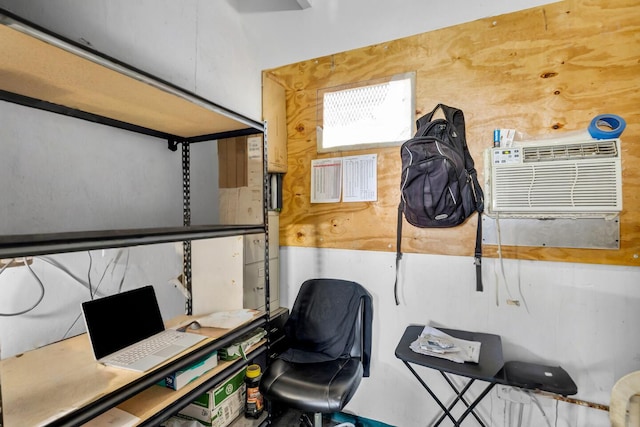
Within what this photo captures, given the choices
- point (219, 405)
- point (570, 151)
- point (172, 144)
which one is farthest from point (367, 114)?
point (219, 405)

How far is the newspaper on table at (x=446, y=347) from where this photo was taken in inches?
53.0

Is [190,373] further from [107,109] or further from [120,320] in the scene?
[107,109]

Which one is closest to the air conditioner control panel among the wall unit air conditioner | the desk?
the wall unit air conditioner

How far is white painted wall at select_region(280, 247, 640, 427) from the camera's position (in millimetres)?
1472

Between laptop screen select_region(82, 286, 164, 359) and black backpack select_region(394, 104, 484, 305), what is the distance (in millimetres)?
1424

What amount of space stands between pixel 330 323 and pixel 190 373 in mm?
853

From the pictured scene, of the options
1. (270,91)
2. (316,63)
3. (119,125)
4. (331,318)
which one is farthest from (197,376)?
(316,63)

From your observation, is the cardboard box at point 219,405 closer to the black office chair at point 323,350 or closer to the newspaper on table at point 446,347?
the black office chair at point 323,350

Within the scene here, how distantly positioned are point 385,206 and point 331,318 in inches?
30.4

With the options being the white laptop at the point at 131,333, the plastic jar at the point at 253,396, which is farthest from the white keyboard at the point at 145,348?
the plastic jar at the point at 253,396

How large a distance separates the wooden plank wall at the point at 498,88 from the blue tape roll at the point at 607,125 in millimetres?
84

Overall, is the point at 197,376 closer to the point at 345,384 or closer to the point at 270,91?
the point at 345,384

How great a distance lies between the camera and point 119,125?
4.72 ft

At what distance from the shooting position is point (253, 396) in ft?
5.42
